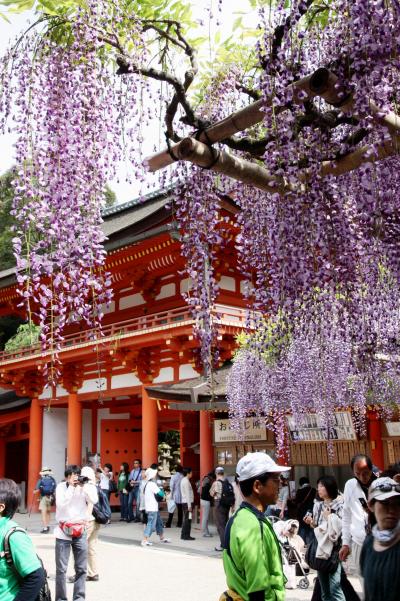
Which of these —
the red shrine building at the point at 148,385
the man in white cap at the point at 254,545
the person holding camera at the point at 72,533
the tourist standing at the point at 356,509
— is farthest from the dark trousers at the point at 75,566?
the red shrine building at the point at 148,385

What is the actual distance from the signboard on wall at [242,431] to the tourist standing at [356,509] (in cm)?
838

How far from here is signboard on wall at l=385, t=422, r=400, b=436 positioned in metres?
11.6

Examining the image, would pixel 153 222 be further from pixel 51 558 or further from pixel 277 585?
pixel 277 585

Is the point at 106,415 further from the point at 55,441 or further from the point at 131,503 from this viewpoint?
the point at 131,503

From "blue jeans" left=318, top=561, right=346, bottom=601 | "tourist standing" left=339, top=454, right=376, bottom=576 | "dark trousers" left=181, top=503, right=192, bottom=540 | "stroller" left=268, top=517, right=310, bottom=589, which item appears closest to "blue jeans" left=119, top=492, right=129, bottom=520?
"dark trousers" left=181, top=503, right=192, bottom=540

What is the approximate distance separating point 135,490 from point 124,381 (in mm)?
2808

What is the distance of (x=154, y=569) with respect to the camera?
8930mm

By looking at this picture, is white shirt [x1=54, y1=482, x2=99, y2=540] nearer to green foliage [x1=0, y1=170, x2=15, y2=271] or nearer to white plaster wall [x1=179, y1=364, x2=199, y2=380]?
white plaster wall [x1=179, y1=364, x2=199, y2=380]

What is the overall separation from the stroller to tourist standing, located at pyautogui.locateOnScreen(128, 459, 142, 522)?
7073 millimetres

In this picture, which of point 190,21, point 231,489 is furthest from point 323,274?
point 231,489

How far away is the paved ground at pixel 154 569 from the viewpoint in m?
7.12

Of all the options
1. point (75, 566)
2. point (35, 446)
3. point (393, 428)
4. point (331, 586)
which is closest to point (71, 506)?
point (75, 566)

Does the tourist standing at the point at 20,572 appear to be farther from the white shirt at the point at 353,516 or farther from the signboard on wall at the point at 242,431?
the signboard on wall at the point at 242,431

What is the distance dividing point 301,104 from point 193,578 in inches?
247
